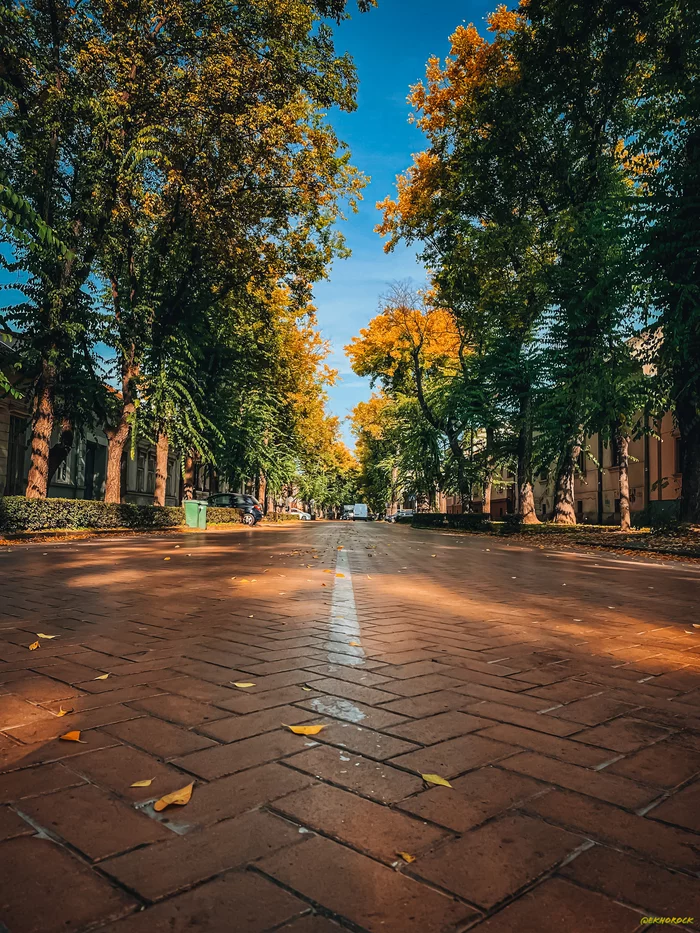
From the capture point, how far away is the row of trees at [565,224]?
652 inches

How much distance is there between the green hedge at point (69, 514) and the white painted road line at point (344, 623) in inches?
464

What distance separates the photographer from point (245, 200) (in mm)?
20000

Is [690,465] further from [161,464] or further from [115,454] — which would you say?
[161,464]

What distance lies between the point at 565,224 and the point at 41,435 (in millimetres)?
16695

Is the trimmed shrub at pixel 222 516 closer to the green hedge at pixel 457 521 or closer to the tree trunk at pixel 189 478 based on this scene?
the tree trunk at pixel 189 478

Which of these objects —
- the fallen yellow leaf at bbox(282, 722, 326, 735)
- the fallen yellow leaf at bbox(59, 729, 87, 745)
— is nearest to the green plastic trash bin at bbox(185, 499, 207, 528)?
the fallen yellow leaf at bbox(59, 729, 87, 745)

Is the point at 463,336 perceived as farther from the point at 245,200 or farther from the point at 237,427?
the point at 245,200

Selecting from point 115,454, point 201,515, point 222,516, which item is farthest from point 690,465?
point 222,516

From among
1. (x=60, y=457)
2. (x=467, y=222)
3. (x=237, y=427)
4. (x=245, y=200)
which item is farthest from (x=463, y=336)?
(x=60, y=457)

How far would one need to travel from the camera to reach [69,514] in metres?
18.7

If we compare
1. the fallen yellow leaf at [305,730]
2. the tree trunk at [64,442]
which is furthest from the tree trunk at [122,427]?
the fallen yellow leaf at [305,730]

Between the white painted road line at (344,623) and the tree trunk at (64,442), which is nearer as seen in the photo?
the white painted road line at (344,623)

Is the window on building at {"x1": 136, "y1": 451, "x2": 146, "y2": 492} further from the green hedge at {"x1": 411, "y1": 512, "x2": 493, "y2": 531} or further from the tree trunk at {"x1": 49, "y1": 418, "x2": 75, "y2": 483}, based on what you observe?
the tree trunk at {"x1": 49, "y1": 418, "x2": 75, "y2": 483}

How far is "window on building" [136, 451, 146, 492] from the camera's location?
137ft
